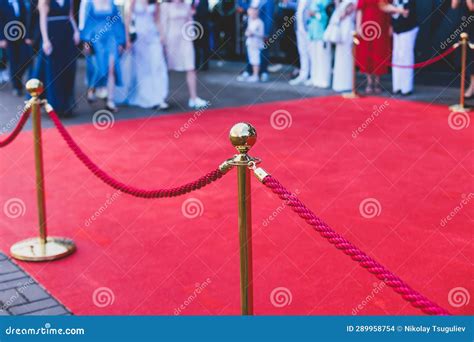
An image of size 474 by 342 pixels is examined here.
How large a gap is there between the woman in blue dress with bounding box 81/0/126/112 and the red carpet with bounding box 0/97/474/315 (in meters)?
1.50

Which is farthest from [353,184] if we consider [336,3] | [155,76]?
[336,3]

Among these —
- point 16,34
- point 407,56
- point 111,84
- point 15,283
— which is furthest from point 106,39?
point 15,283

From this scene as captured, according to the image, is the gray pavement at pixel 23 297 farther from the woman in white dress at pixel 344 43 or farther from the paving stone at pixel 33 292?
the woman in white dress at pixel 344 43

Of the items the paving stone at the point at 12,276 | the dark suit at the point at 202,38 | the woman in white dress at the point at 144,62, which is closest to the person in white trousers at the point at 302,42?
the dark suit at the point at 202,38

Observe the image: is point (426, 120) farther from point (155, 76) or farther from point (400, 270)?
point (400, 270)

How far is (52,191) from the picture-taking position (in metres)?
5.77

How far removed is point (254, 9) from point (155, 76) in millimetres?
3076

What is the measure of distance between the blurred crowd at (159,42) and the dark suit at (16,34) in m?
0.02

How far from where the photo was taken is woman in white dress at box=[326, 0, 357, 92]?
10891 mm

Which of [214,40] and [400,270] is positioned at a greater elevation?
[400,270]

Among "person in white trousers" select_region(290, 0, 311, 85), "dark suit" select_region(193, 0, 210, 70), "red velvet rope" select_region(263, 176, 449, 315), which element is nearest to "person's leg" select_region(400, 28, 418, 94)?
"person in white trousers" select_region(290, 0, 311, 85)

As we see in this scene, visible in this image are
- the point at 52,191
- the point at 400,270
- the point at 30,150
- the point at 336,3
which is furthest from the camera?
the point at 336,3

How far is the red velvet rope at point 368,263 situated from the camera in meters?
2.42

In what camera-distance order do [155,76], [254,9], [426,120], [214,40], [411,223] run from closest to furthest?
[411,223] < [426,120] < [155,76] < [254,9] < [214,40]
